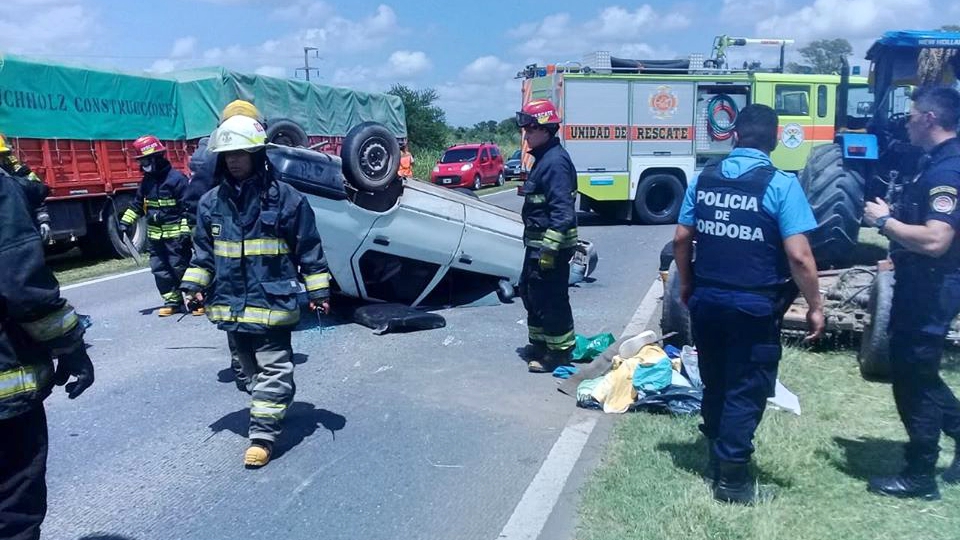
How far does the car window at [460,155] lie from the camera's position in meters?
27.8

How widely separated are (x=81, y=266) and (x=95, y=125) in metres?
2.46

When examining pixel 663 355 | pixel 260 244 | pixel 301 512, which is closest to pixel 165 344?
pixel 260 244

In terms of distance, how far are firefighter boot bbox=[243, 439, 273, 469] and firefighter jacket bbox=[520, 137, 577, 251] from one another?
240cm

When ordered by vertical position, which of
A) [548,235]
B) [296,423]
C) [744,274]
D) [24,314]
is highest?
[24,314]

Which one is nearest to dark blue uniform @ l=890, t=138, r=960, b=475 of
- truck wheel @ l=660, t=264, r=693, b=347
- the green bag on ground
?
truck wheel @ l=660, t=264, r=693, b=347

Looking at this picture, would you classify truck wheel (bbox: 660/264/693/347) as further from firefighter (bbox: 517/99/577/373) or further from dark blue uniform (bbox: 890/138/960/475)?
dark blue uniform (bbox: 890/138/960/475)

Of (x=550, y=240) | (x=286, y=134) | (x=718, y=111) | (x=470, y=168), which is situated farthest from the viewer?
(x=470, y=168)

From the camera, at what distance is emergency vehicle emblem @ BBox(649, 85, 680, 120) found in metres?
15.2

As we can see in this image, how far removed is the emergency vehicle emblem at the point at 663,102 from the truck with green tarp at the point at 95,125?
6109 mm

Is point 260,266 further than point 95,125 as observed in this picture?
No

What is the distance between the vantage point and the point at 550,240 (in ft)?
19.0

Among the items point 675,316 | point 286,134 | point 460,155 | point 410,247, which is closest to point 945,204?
point 675,316

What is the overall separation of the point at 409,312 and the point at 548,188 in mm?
2266

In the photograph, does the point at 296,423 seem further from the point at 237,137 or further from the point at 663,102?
the point at 663,102
